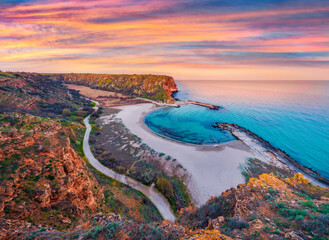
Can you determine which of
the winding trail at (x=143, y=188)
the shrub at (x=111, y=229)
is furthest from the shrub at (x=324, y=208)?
the winding trail at (x=143, y=188)

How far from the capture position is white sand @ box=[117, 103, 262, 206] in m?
21.2

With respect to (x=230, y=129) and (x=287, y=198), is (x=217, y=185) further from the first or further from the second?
(x=230, y=129)

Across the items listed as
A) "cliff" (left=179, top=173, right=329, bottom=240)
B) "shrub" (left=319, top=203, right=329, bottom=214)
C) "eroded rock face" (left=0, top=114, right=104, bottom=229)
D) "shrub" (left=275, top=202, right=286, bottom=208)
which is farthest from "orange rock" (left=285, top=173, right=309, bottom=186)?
"eroded rock face" (left=0, top=114, right=104, bottom=229)

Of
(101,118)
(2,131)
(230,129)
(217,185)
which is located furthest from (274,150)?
(101,118)

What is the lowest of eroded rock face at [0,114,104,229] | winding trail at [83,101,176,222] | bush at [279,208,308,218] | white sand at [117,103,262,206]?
winding trail at [83,101,176,222]

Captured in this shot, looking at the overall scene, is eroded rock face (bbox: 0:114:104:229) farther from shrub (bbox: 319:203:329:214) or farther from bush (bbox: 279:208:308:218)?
shrub (bbox: 319:203:329:214)

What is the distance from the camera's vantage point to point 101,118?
49.1 metres

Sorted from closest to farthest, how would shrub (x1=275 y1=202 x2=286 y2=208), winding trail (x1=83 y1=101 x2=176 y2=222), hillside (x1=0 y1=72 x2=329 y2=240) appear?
hillside (x1=0 y1=72 x2=329 y2=240) → shrub (x1=275 y1=202 x2=286 y2=208) → winding trail (x1=83 y1=101 x2=176 y2=222)

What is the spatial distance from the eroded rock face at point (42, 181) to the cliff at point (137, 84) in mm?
67873

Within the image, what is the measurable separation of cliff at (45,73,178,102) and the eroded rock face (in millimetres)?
67873

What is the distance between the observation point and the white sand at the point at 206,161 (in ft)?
69.5

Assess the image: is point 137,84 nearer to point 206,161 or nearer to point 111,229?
point 206,161

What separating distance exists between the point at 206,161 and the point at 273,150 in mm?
18021

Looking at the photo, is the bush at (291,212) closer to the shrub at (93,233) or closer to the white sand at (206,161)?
the shrub at (93,233)
